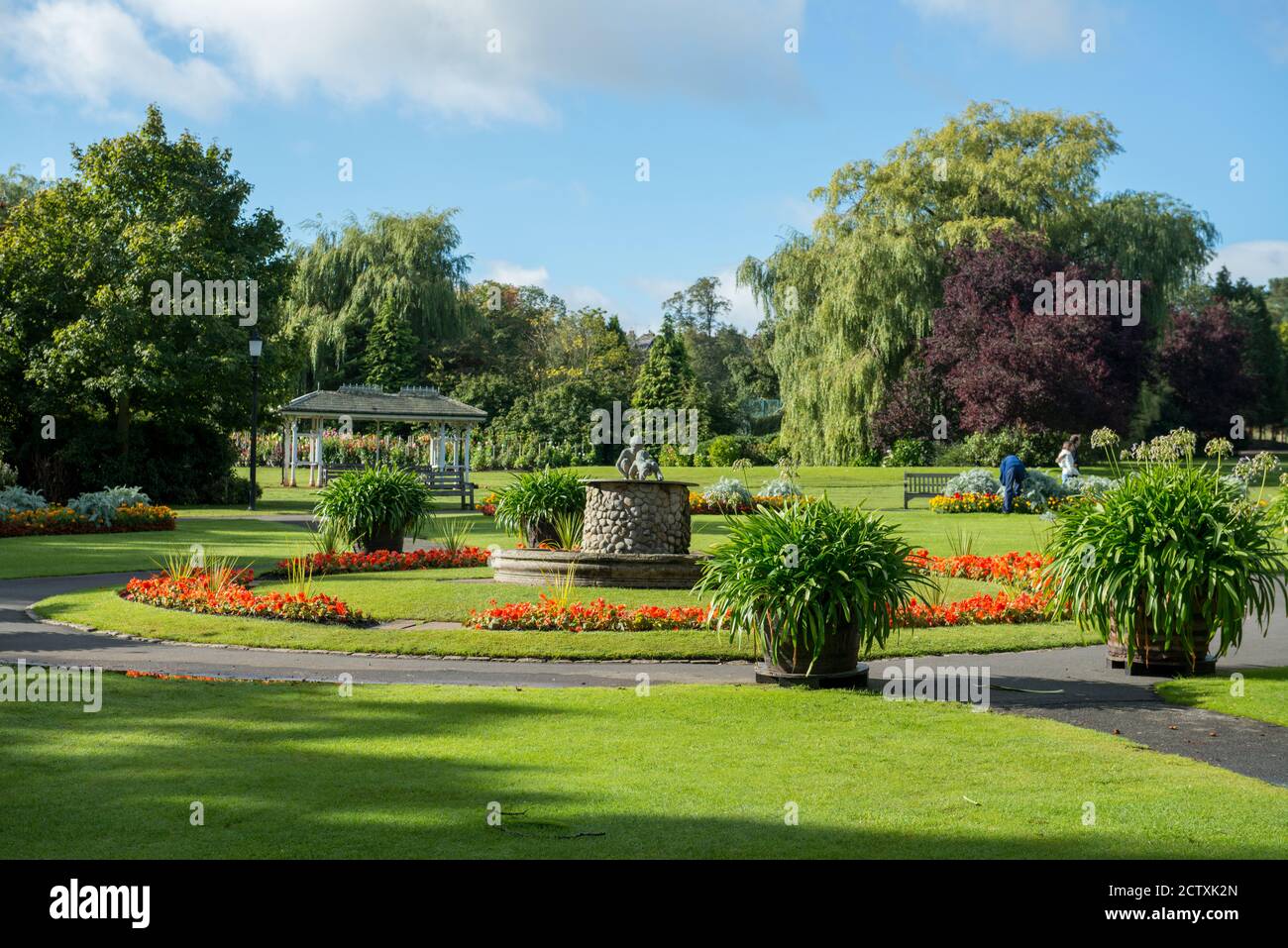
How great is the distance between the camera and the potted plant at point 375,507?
64.2ft

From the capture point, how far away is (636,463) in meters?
18.2

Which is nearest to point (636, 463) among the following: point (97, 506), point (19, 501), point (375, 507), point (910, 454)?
point (375, 507)

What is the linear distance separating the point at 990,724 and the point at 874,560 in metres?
1.66

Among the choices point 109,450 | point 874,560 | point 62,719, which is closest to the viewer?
point 62,719

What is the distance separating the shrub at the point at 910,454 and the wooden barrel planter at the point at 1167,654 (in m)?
36.1

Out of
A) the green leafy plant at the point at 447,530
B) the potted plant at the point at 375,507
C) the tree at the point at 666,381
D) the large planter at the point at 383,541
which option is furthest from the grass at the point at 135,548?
the tree at the point at 666,381

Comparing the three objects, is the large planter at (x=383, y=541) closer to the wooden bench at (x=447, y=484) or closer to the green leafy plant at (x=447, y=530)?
the green leafy plant at (x=447, y=530)

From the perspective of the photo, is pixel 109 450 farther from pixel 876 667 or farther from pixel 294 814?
pixel 294 814

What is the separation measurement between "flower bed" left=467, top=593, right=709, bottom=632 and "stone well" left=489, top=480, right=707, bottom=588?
2.64 metres

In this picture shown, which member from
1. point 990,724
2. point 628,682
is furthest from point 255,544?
point 990,724

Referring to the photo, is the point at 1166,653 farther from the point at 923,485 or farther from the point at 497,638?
the point at 923,485

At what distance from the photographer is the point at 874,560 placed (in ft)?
31.3

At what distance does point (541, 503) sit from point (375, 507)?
2581 mm

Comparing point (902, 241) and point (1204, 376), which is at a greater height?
point (902, 241)
